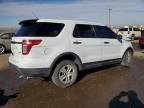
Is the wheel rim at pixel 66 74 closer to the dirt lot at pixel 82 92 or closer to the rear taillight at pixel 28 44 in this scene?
the dirt lot at pixel 82 92

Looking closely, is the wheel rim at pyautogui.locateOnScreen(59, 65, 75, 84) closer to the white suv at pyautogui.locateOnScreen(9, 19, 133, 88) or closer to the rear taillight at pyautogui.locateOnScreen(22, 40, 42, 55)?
the white suv at pyautogui.locateOnScreen(9, 19, 133, 88)

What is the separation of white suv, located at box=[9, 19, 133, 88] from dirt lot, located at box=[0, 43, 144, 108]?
487 millimetres

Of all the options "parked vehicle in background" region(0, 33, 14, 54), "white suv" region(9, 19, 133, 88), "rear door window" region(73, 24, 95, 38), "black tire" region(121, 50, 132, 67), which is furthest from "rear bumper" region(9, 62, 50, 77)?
"parked vehicle in background" region(0, 33, 14, 54)

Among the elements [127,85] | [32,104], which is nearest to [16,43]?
[32,104]

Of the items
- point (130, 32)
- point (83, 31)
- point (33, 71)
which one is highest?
point (83, 31)

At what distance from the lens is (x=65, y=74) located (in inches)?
271

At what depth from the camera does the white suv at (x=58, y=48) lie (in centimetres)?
624

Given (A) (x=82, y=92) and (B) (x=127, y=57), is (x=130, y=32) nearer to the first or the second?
(B) (x=127, y=57)

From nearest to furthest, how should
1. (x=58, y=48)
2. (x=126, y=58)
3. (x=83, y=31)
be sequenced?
(x=58, y=48) → (x=83, y=31) → (x=126, y=58)

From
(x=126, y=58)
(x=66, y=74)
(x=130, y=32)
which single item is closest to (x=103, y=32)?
(x=126, y=58)

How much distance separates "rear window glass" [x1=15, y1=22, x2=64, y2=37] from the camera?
6416 mm

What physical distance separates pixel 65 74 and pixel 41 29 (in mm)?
1465

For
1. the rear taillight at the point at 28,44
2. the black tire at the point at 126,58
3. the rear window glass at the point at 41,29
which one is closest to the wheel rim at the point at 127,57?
the black tire at the point at 126,58

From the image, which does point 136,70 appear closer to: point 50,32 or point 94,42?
point 94,42
